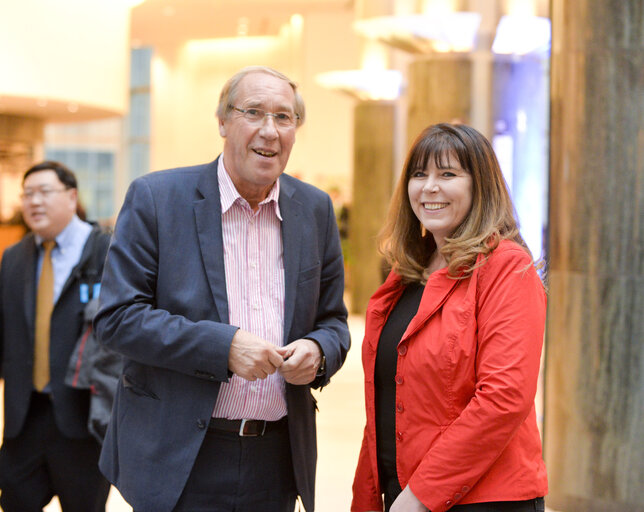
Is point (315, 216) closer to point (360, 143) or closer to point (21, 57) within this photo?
point (21, 57)

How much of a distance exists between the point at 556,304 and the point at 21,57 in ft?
34.1

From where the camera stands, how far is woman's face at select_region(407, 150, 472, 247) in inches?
98.0

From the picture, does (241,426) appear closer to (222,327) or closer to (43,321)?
(222,327)

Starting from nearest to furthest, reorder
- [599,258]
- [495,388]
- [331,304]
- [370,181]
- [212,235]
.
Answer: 1. [495,388]
2. [212,235]
3. [331,304]
4. [599,258]
5. [370,181]

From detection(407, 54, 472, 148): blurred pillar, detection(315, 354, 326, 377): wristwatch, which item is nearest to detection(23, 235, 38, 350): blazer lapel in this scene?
detection(315, 354, 326, 377): wristwatch

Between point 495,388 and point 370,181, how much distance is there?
45.2 feet

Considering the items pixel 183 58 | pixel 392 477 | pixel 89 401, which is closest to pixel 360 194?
pixel 183 58

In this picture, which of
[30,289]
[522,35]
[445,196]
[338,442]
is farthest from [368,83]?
[445,196]

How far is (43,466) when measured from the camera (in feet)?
12.8

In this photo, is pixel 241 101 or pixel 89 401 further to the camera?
pixel 89 401

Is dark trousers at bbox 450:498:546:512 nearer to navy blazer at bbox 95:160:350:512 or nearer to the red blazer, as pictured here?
the red blazer

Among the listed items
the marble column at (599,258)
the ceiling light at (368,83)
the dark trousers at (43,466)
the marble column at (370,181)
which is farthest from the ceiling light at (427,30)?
the dark trousers at (43,466)

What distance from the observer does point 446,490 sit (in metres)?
2.30

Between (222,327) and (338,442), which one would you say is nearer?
(222,327)
